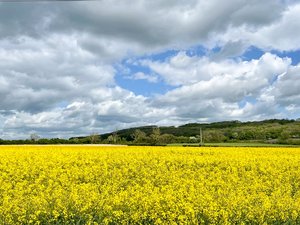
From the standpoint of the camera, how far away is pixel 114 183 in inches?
575

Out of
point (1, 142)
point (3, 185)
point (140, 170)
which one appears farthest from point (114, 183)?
point (1, 142)

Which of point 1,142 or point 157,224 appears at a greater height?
point 1,142

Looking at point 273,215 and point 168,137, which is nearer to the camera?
point 273,215

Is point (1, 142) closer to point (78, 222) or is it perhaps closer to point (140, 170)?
point (140, 170)

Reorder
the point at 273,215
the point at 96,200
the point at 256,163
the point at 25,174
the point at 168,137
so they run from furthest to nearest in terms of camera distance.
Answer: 1. the point at 168,137
2. the point at 256,163
3. the point at 25,174
4. the point at 96,200
5. the point at 273,215

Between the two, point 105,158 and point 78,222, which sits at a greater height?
point 105,158


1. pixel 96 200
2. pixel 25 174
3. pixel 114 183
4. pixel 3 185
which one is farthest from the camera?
pixel 25 174

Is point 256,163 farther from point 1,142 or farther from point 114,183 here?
point 1,142

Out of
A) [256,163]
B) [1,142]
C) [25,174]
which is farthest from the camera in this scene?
[1,142]

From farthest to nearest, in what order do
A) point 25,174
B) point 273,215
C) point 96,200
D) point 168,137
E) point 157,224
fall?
point 168,137, point 25,174, point 96,200, point 273,215, point 157,224

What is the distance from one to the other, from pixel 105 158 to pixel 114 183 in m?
4.29

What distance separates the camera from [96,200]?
9602 millimetres

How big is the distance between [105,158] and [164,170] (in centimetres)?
321

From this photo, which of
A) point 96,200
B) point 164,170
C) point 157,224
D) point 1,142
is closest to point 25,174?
point 164,170
